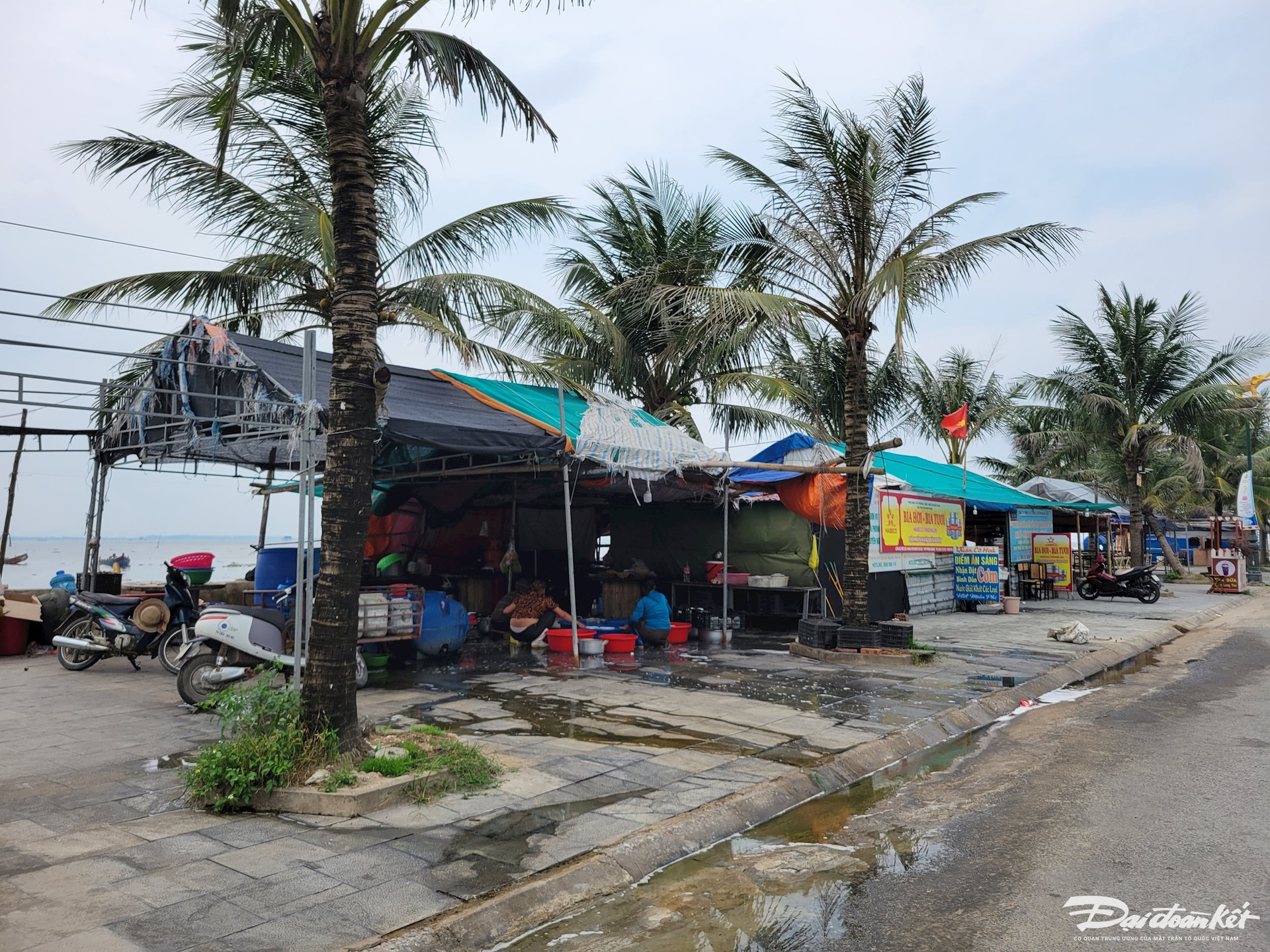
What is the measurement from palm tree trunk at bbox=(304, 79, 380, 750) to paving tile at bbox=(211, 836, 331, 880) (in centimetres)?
101

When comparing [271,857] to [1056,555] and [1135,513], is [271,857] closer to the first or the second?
[1056,555]

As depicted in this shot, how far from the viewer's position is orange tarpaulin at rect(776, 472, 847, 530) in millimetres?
14500

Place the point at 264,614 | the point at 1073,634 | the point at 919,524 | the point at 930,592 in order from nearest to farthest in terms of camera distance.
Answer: the point at 264,614 → the point at 1073,634 → the point at 919,524 → the point at 930,592

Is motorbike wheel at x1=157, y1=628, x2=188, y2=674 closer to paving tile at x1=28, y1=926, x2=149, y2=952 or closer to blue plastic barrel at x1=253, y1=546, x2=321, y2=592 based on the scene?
blue plastic barrel at x1=253, y1=546, x2=321, y2=592

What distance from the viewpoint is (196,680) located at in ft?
28.9

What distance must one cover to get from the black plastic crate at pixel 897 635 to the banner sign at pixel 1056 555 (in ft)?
46.4

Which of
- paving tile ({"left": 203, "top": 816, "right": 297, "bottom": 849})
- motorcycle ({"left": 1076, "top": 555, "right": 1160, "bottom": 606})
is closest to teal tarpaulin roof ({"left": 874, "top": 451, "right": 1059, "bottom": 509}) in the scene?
motorcycle ({"left": 1076, "top": 555, "right": 1160, "bottom": 606})

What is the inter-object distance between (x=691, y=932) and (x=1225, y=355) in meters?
28.0

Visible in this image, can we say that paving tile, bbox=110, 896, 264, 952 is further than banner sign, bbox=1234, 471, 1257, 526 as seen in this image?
No

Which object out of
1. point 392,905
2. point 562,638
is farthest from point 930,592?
point 392,905

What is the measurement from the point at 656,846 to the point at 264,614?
5.73 meters

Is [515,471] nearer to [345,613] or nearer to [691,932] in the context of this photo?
[345,613]

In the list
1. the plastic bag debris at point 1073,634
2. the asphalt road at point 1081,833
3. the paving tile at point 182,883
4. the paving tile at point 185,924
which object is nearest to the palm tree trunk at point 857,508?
the asphalt road at point 1081,833

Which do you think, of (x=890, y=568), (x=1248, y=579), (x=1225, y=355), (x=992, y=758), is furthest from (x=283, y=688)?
(x=1248, y=579)
